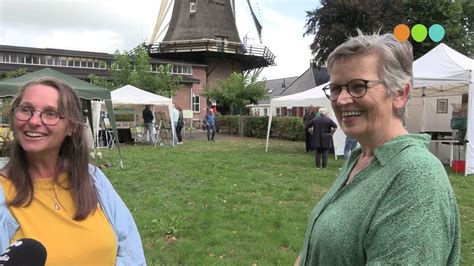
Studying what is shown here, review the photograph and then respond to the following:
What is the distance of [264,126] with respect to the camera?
2508 centimetres

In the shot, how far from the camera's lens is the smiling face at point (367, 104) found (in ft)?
4.89

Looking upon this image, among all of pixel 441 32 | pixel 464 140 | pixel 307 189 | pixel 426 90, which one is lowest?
pixel 307 189

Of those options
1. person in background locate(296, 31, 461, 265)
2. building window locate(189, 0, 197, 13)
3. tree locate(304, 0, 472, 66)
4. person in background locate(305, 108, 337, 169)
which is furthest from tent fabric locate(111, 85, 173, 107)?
building window locate(189, 0, 197, 13)

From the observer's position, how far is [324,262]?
1.50 metres

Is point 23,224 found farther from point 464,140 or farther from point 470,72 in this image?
point 464,140

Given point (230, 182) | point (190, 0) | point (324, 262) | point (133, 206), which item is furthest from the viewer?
point (190, 0)

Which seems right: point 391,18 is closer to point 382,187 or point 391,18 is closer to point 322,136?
point 322,136

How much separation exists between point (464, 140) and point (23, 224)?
11.8 m

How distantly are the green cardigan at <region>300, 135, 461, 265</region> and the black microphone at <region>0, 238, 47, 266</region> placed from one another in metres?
0.88

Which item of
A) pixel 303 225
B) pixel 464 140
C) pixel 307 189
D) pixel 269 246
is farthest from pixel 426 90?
pixel 269 246

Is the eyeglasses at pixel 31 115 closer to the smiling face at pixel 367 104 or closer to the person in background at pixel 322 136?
the smiling face at pixel 367 104

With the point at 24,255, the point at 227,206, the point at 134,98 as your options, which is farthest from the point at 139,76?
the point at 24,255

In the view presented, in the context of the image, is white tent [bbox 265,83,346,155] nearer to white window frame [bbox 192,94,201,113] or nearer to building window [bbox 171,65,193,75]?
white window frame [bbox 192,94,201,113]

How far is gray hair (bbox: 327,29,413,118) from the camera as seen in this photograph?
148 cm
